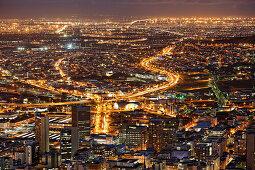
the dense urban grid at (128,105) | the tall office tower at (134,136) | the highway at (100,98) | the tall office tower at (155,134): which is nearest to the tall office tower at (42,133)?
the dense urban grid at (128,105)

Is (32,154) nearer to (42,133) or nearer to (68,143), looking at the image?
(68,143)

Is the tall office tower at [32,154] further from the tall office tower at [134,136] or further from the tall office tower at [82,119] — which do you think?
the tall office tower at [134,136]

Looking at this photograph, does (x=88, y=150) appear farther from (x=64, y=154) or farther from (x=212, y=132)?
(x=212, y=132)

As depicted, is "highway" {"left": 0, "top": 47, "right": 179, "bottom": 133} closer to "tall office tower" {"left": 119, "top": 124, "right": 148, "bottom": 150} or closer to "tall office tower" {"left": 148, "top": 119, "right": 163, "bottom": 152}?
"tall office tower" {"left": 119, "top": 124, "right": 148, "bottom": 150}

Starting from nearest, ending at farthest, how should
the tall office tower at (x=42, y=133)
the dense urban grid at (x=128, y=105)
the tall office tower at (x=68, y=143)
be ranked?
the dense urban grid at (x=128, y=105)
the tall office tower at (x=68, y=143)
the tall office tower at (x=42, y=133)

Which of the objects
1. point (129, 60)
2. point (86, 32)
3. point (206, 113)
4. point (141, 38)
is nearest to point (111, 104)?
point (206, 113)

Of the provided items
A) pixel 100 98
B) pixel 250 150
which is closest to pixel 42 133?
pixel 250 150
